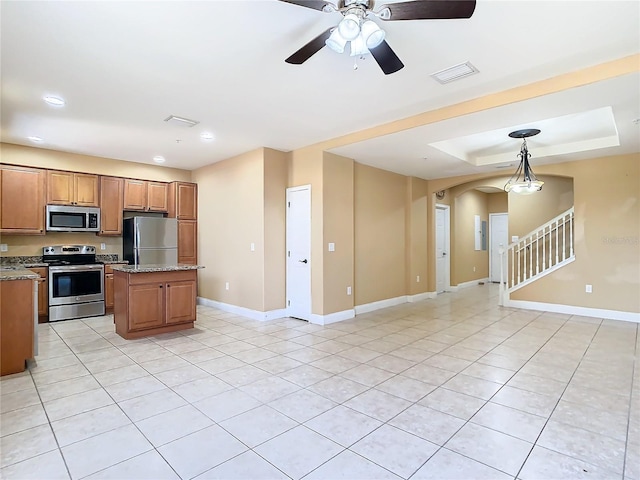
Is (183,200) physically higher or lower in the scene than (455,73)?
lower

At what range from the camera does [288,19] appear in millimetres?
2346

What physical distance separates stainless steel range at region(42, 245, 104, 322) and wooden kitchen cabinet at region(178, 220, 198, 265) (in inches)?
53.2

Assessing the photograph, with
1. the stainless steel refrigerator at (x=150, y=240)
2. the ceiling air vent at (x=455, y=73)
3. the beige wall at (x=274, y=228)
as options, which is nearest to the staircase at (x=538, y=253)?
the beige wall at (x=274, y=228)

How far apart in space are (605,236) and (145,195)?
7898 mm

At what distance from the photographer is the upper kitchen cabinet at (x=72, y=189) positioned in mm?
5590

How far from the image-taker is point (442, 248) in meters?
8.31

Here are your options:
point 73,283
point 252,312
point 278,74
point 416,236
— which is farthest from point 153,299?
point 416,236

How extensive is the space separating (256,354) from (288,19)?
10.3ft

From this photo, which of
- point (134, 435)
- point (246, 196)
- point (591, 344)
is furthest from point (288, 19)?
point (591, 344)

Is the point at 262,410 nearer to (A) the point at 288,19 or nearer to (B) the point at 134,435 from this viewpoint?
(B) the point at 134,435

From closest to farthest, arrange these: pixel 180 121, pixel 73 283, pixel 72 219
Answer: pixel 180 121 < pixel 73 283 < pixel 72 219

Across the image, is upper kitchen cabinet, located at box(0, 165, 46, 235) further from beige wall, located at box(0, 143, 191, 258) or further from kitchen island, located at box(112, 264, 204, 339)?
kitchen island, located at box(112, 264, 204, 339)

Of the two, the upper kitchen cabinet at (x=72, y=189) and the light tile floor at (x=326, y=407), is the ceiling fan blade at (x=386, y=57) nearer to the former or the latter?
the light tile floor at (x=326, y=407)

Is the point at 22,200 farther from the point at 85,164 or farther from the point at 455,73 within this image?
the point at 455,73
